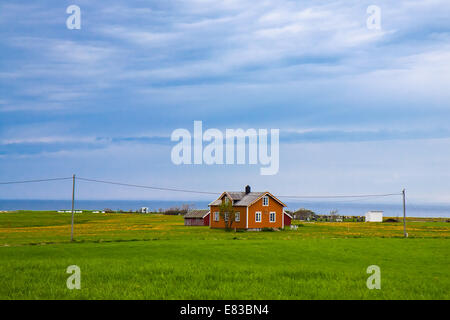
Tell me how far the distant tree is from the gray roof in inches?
80.5

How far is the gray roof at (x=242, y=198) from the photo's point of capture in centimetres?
7671

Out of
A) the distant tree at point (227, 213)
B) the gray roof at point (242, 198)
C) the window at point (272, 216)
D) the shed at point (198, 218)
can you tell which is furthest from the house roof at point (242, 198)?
the shed at point (198, 218)

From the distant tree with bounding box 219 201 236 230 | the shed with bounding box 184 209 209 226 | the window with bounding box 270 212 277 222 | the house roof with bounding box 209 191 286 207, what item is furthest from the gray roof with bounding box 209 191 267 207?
the shed with bounding box 184 209 209 226

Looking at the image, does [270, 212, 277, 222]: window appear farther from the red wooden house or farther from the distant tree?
the distant tree

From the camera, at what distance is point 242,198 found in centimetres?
7962

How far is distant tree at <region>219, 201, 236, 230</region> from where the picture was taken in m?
75.5

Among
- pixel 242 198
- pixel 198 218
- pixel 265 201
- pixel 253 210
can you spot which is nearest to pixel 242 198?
pixel 242 198

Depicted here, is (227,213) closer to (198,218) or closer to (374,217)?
(198,218)

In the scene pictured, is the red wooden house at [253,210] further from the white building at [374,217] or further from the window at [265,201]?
the white building at [374,217]

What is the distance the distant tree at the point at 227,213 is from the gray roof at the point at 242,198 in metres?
2.04
